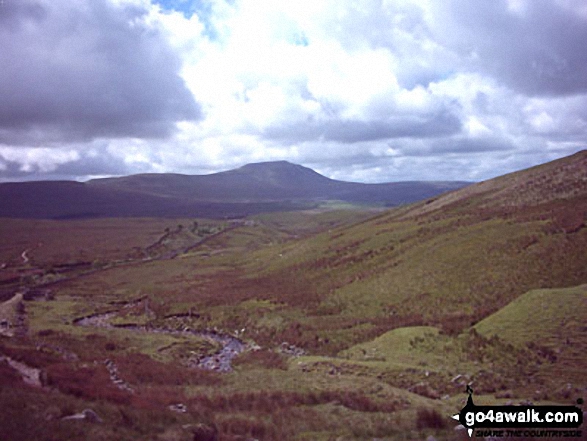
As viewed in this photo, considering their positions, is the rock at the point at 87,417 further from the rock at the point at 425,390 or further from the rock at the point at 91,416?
the rock at the point at 425,390

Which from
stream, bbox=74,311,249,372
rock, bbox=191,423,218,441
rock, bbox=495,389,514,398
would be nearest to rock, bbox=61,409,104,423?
rock, bbox=191,423,218,441

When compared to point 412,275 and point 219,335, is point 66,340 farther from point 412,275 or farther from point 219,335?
point 412,275

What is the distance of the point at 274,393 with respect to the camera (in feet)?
74.3

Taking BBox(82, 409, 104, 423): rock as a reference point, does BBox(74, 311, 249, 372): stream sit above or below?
below

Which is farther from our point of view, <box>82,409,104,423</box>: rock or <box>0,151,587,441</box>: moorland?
<box>0,151,587,441</box>: moorland

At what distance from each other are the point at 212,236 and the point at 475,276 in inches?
6002

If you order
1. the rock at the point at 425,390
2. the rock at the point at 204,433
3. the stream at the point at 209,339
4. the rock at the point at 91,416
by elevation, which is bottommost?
the stream at the point at 209,339

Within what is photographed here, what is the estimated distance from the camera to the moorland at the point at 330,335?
1697 centimetres

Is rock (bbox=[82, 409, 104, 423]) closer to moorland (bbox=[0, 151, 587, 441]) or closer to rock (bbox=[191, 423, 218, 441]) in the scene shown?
moorland (bbox=[0, 151, 587, 441])

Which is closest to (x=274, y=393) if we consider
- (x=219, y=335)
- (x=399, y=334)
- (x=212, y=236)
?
(x=399, y=334)

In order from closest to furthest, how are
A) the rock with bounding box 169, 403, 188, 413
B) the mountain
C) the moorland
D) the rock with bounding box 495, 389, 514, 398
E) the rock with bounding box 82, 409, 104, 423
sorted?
1. the rock with bounding box 82, 409, 104, 423
2. the moorland
3. the rock with bounding box 169, 403, 188, 413
4. the rock with bounding box 495, 389, 514, 398
5. the mountain

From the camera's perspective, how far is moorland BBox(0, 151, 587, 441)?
16969 millimetres

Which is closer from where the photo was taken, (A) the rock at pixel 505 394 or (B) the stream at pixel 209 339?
(A) the rock at pixel 505 394

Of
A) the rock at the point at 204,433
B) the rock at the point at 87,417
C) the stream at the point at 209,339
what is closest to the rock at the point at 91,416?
the rock at the point at 87,417
